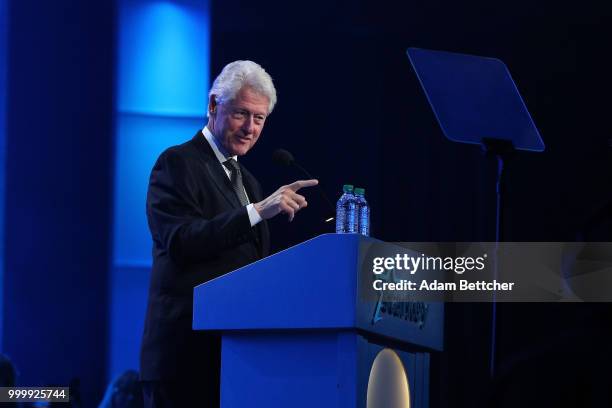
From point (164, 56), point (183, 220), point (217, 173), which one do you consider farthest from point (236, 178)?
point (164, 56)

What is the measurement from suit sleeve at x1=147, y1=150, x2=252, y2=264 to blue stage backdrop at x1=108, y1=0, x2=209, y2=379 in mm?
1801

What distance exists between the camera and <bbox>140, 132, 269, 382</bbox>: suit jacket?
2605mm

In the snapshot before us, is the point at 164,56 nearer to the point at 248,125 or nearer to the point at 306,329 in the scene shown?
the point at 248,125

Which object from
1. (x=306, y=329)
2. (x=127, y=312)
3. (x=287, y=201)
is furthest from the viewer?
(x=127, y=312)

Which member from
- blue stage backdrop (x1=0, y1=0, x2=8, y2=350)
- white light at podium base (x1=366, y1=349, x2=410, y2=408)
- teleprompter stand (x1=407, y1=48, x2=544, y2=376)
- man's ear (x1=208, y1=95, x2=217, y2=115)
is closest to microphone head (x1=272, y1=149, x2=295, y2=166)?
man's ear (x1=208, y1=95, x2=217, y2=115)

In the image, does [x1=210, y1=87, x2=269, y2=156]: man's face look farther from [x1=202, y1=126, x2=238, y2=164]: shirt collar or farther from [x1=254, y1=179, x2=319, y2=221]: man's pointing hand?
[x1=254, y1=179, x2=319, y2=221]: man's pointing hand

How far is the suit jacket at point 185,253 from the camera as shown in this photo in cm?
261

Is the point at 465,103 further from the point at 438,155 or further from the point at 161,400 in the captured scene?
the point at 438,155

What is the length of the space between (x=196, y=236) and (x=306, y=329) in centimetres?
43

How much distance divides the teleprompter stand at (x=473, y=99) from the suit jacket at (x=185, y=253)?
63cm

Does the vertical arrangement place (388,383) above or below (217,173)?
below

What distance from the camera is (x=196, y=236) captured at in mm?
2594

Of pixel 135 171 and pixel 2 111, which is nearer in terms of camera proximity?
pixel 2 111

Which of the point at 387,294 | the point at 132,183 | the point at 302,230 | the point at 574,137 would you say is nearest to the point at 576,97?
the point at 574,137
